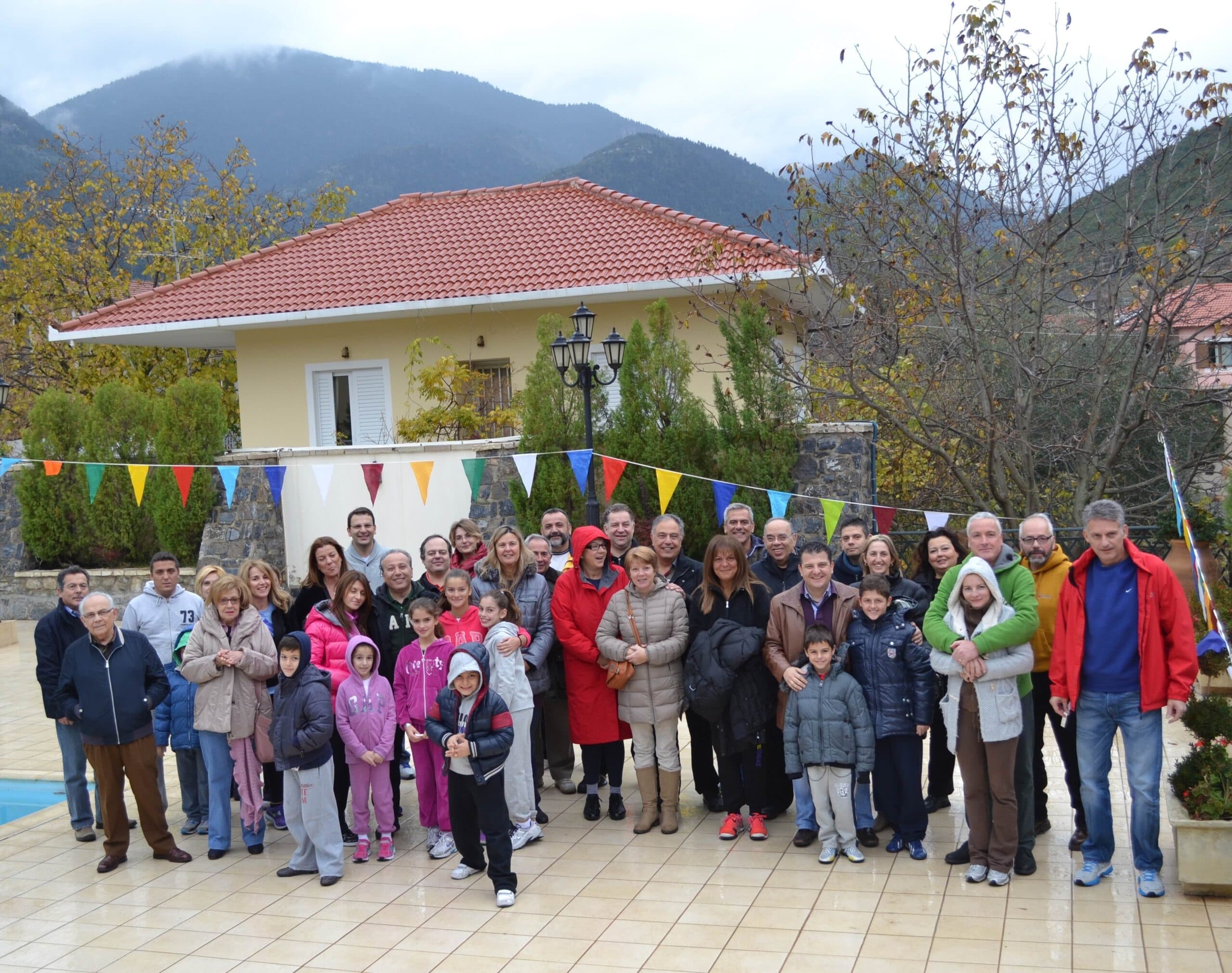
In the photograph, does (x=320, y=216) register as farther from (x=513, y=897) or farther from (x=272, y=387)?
(x=513, y=897)

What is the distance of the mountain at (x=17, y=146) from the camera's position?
6062 centimetres

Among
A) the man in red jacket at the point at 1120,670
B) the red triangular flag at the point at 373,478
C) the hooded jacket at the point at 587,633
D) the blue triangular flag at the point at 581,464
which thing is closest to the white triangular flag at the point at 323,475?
the red triangular flag at the point at 373,478

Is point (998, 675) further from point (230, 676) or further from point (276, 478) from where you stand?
point (276, 478)

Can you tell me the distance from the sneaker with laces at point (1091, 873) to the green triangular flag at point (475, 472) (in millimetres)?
7522

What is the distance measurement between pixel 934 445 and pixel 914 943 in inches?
291

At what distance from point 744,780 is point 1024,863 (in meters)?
1.52

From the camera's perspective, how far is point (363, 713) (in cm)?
583

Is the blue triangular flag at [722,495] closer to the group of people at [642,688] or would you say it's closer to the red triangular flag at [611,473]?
the red triangular flag at [611,473]

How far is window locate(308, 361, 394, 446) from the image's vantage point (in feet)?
55.6

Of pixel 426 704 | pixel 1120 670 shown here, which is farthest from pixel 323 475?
pixel 1120 670

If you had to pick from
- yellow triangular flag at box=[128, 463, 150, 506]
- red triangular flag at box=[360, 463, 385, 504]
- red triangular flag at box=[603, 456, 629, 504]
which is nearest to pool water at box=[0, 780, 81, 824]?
yellow triangular flag at box=[128, 463, 150, 506]

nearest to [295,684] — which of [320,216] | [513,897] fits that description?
[513,897]

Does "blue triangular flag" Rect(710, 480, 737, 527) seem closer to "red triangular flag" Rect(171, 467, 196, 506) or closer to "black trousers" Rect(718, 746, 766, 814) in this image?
"black trousers" Rect(718, 746, 766, 814)

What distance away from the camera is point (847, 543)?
6.43 m
